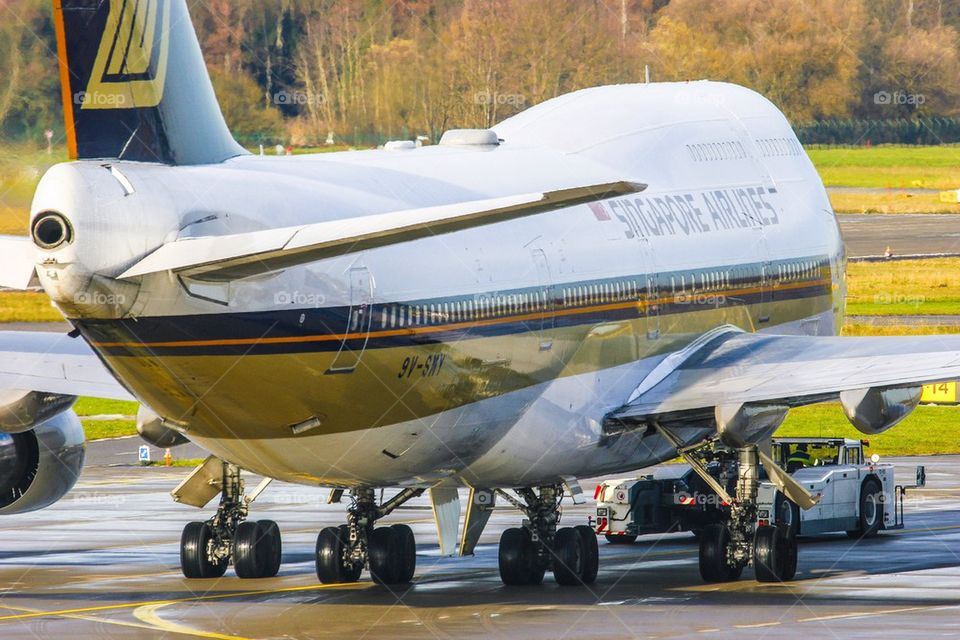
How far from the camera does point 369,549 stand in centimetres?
3019

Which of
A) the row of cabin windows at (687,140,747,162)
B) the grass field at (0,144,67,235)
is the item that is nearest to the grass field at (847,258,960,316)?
the row of cabin windows at (687,140,747,162)

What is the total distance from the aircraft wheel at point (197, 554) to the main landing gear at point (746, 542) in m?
7.78

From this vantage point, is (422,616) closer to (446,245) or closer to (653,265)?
(446,245)

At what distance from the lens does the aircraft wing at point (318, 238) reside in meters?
22.1

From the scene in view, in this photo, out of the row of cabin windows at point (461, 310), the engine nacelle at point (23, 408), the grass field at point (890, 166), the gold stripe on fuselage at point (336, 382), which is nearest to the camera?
the gold stripe on fuselage at point (336, 382)

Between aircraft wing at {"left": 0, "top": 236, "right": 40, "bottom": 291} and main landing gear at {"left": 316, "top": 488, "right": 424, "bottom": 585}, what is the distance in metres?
7.46

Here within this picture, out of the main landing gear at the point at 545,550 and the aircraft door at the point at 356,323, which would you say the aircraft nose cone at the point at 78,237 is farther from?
the main landing gear at the point at 545,550

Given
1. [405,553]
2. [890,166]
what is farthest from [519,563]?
[890,166]

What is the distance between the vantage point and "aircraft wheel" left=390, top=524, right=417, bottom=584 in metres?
30.1

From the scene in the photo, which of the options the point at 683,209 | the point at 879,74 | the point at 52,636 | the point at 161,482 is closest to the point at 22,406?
the point at 52,636

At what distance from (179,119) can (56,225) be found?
3.07 metres

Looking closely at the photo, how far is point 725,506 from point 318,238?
47.3 ft

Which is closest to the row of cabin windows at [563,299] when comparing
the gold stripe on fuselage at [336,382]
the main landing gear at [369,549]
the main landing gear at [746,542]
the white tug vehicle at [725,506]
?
the gold stripe on fuselage at [336,382]

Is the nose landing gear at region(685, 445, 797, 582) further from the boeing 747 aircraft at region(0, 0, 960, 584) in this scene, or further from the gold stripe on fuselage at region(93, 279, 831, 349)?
the gold stripe on fuselage at region(93, 279, 831, 349)
